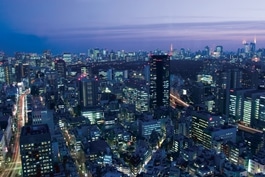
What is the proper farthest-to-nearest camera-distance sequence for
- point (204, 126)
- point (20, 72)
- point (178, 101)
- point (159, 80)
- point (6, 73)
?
point (20, 72), point (6, 73), point (178, 101), point (159, 80), point (204, 126)

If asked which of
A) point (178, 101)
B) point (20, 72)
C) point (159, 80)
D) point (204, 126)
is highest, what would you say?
point (159, 80)

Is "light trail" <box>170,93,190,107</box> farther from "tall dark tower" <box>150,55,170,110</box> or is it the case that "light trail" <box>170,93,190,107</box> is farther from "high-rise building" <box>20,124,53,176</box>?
"high-rise building" <box>20,124,53,176</box>

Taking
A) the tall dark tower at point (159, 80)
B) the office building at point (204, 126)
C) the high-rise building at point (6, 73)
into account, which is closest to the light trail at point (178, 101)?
the tall dark tower at point (159, 80)

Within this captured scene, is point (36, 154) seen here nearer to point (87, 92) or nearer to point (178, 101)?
point (87, 92)

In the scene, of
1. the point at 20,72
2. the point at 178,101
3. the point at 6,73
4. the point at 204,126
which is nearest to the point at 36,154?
the point at 204,126

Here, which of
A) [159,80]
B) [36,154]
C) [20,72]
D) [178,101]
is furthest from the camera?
[20,72]

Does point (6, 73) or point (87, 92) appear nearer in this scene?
point (87, 92)

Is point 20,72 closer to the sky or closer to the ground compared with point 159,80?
closer to the ground

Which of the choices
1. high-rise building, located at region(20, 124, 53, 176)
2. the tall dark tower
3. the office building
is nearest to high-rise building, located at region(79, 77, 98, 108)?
the tall dark tower
